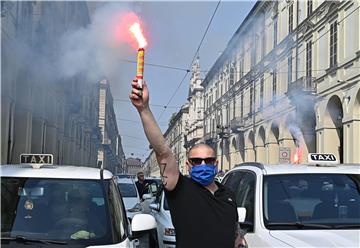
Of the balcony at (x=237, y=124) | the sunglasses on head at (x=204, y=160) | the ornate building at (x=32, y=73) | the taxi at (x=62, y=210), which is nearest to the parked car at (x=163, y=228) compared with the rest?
the taxi at (x=62, y=210)

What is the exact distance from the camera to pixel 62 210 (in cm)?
439

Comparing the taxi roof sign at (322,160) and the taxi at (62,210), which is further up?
the taxi roof sign at (322,160)

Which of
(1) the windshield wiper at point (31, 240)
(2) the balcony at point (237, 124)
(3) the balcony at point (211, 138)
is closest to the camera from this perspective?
(1) the windshield wiper at point (31, 240)

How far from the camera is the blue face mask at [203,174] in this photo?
3297 millimetres

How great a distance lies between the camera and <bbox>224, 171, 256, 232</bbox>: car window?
4948 mm

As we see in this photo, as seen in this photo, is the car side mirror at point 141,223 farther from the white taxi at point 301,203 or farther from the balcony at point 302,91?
the balcony at point 302,91


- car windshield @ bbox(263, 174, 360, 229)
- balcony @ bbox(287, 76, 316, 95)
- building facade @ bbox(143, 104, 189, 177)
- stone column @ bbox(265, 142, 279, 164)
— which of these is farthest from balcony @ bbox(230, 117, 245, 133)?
building facade @ bbox(143, 104, 189, 177)

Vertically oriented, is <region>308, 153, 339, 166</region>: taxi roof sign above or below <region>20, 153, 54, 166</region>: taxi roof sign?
above

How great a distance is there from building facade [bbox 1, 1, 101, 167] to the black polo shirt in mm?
10626

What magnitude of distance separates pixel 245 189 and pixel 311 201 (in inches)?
29.1

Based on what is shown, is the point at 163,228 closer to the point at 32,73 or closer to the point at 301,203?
the point at 301,203

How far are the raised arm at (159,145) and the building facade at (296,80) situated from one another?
1121 cm

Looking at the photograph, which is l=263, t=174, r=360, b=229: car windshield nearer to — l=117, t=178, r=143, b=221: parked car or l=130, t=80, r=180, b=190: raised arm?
l=130, t=80, r=180, b=190: raised arm

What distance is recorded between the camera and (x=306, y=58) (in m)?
29.5
